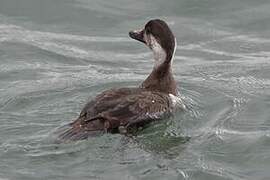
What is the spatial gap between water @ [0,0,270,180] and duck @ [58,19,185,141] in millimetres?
143

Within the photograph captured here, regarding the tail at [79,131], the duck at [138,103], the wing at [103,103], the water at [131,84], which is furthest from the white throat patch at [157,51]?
the tail at [79,131]

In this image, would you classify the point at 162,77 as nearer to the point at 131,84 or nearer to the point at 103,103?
the point at 131,84

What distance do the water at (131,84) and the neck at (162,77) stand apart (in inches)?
14.7

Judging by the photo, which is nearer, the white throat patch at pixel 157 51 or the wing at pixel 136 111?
the wing at pixel 136 111

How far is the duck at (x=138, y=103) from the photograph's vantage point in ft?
33.7

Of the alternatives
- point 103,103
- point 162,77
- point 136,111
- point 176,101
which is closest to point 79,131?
point 103,103

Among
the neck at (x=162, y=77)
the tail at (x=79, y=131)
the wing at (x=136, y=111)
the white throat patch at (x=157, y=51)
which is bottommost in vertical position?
the tail at (x=79, y=131)

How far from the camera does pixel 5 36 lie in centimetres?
1431

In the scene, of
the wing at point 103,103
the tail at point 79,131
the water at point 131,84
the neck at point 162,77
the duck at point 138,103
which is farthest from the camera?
the neck at point 162,77

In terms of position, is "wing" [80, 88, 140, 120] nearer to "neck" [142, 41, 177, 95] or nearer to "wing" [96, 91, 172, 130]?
"wing" [96, 91, 172, 130]

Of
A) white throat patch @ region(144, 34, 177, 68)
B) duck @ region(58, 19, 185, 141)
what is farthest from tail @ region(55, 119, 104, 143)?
white throat patch @ region(144, 34, 177, 68)

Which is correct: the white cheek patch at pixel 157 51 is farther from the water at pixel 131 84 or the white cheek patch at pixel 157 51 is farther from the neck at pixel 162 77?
the water at pixel 131 84

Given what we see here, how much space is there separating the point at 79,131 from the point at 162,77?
180 cm

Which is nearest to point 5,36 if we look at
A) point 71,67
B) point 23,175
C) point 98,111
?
point 71,67
